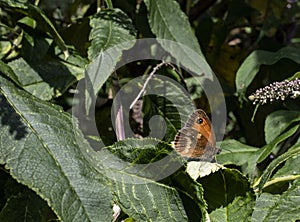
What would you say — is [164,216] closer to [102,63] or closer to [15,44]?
[102,63]

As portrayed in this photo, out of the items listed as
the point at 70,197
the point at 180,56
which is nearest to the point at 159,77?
the point at 180,56

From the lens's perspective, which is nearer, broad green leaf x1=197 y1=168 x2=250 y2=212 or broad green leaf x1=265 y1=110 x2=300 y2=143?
Answer: broad green leaf x1=197 y1=168 x2=250 y2=212

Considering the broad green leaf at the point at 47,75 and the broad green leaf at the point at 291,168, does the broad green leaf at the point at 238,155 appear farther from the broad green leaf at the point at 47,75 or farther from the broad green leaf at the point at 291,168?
the broad green leaf at the point at 47,75

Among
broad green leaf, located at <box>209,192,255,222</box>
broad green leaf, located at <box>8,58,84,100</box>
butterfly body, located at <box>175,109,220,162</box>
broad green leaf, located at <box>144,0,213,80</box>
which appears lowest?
broad green leaf, located at <box>209,192,255,222</box>

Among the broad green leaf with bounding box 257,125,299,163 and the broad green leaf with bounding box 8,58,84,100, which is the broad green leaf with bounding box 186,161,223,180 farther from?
the broad green leaf with bounding box 8,58,84,100

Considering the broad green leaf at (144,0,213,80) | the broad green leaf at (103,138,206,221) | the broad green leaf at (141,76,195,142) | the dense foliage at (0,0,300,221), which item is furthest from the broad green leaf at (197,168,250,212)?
the broad green leaf at (144,0,213,80)

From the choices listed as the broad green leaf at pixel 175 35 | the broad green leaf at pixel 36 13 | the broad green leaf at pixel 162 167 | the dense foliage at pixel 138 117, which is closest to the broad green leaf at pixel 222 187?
the dense foliage at pixel 138 117
